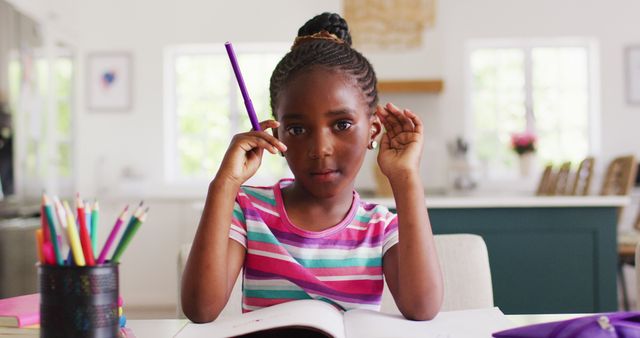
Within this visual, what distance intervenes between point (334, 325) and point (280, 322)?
0.07m

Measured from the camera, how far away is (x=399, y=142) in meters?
0.97

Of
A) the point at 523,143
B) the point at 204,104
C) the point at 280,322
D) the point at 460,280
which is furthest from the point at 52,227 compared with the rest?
the point at 204,104

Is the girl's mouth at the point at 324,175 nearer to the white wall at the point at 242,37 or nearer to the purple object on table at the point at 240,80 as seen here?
the purple object on table at the point at 240,80

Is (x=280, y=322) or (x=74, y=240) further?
(x=280, y=322)

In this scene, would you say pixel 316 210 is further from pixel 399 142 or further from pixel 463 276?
pixel 463 276

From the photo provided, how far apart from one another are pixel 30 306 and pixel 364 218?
0.47 metres

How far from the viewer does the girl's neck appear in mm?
997

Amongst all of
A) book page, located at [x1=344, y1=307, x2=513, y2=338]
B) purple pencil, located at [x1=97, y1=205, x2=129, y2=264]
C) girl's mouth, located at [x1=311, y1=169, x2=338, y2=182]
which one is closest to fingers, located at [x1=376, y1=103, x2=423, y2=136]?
girl's mouth, located at [x1=311, y1=169, x2=338, y2=182]

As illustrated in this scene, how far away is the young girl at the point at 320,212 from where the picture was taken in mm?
883

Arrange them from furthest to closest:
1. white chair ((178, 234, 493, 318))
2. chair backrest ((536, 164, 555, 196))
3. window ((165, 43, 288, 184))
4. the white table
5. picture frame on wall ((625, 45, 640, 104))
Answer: window ((165, 43, 288, 184))
picture frame on wall ((625, 45, 640, 104))
chair backrest ((536, 164, 555, 196))
white chair ((178, 234, 493, 318))
the white table

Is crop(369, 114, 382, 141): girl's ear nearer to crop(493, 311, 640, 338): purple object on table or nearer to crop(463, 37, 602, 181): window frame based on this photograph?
crop(493, 311, 640, 338): purple object on table

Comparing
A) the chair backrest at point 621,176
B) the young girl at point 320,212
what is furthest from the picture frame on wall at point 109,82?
the young girl at point 320,212

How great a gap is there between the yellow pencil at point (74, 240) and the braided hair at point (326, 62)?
491mm

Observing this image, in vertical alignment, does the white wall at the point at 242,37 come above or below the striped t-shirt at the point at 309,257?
above
